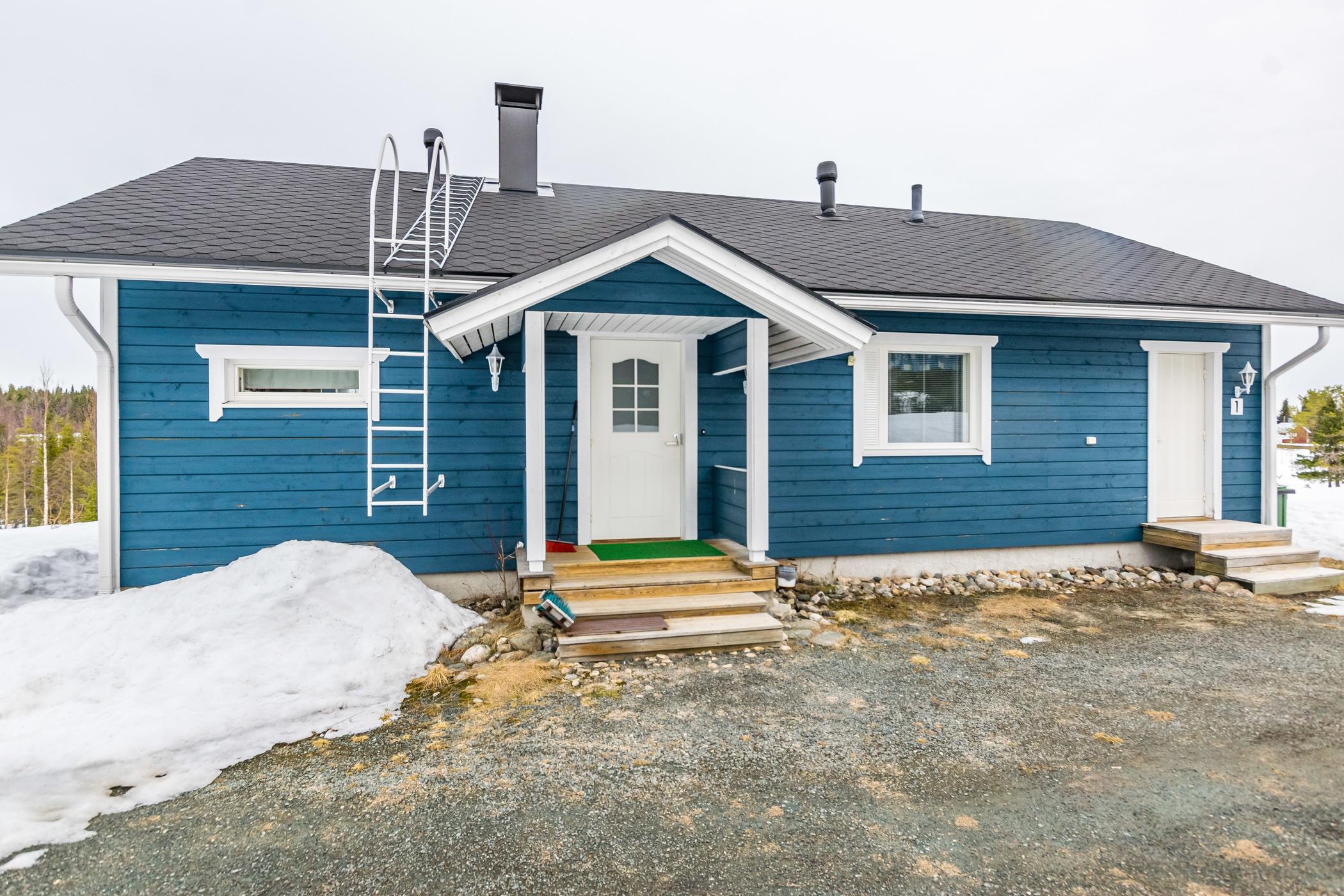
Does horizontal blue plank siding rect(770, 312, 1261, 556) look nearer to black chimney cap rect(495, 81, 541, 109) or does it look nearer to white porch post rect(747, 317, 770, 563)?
white porch post rect(747, 317, 770, 563)

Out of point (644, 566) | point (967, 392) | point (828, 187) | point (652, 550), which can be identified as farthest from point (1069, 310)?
point (644, 566)

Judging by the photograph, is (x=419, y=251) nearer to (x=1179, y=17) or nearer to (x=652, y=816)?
(x=652, y=816)

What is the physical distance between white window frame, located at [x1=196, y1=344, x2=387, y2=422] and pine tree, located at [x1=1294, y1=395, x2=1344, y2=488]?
62.4ft

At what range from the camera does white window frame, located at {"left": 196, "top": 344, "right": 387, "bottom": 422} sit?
197 inches

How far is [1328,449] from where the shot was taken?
48.9ft

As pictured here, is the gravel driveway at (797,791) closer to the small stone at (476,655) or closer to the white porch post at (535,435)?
the small stone at (476,655)

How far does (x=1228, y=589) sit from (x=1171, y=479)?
1.62 metres

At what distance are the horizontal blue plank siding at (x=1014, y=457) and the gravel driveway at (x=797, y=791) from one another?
7.16 feet

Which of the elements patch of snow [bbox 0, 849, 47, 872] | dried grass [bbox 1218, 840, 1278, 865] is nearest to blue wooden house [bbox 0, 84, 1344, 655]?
patch of snow [bbox 0, 849, 47, 872]

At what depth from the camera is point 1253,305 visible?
6570 millimetres

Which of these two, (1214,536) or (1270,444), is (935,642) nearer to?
(1214,536)

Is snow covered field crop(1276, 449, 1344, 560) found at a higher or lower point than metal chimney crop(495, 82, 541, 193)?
lower

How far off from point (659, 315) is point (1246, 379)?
674 centimetres

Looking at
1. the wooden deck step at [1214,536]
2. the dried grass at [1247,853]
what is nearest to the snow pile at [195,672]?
the dried grass at [1247,853]
